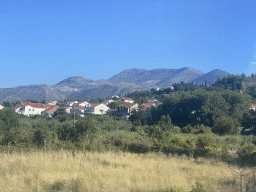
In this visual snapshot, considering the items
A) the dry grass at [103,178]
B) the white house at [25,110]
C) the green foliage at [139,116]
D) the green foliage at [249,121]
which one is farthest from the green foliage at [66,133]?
the white house at [25,110]

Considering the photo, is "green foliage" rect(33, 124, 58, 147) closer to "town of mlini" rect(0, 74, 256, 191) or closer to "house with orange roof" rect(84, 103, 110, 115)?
"town of mlini" rect(0, 74, 256, 191)

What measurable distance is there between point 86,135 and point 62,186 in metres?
10.6

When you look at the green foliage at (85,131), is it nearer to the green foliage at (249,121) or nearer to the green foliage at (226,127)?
the green foliage at (226,127)

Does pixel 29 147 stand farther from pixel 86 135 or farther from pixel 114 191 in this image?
pixel 114 191

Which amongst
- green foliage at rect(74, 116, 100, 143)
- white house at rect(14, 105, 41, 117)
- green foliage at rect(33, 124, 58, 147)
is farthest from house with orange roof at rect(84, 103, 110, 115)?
green foliage at rect(33, 124, 58, 147)

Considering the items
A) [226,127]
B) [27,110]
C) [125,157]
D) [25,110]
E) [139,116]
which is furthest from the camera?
[27,110]

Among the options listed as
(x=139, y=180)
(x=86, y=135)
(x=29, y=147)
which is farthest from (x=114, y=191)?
(x=86, y=135)

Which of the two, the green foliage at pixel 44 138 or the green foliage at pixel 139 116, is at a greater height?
the green foliage at pixel 44 138

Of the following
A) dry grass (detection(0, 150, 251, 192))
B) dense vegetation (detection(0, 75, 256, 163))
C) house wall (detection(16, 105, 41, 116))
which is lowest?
house wall (detection(16, 105, 41, 116))

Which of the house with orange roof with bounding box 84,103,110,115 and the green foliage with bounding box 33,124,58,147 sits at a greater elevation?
the green foliage with bounding box 33,124,58,147

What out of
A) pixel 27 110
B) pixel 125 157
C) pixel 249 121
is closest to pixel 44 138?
pixel 125 157

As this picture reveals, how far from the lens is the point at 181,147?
14414mm

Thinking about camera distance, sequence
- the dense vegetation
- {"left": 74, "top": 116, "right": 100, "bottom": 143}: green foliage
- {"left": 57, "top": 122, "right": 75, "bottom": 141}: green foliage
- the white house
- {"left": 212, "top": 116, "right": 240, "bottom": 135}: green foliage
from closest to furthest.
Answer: the dense vegetation < {"left": 74, "top": 116, "right": 100, "bottom": 143}: green foliage < {"left": 57, "top": 122, "right": 75, "bottom": 141}: green foliage < {"left": 212, "top": 116, "right": 240, "bottom": 135}: green foliage < the white house

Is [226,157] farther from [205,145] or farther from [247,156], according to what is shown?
[205,145]
